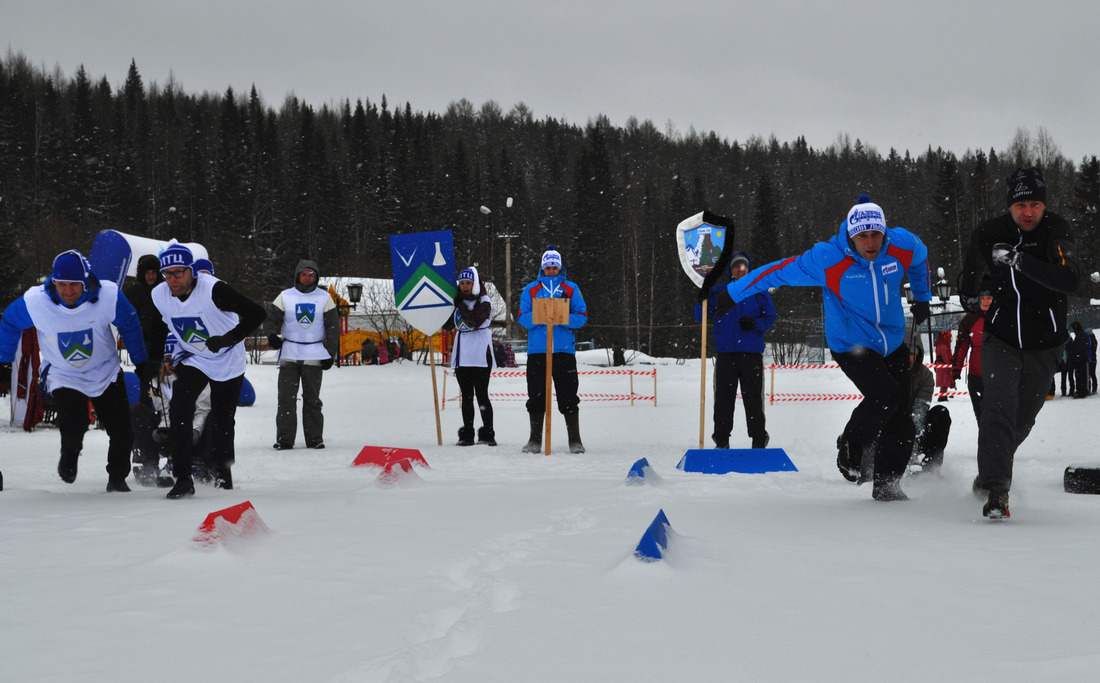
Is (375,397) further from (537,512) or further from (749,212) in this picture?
(749,212)

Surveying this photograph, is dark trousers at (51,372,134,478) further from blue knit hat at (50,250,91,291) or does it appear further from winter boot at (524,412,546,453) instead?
winter boot at (524,412,546,453)

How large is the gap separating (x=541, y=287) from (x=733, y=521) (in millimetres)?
4890

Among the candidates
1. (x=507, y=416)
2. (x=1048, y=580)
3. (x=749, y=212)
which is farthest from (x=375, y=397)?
(x=749, y=212)

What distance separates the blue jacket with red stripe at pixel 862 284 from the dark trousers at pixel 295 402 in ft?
17.9

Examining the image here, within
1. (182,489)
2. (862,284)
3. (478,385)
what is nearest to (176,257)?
(182,489)

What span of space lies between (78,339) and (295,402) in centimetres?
350

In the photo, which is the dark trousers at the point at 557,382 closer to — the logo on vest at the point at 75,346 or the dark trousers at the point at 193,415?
the dark trousers at the point at 193,415

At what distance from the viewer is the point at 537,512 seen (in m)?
4.36

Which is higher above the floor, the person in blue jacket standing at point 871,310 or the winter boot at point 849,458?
the person in blue jacket standing at point 871,310

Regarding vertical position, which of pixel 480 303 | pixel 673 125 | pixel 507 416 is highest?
pixel 673 125

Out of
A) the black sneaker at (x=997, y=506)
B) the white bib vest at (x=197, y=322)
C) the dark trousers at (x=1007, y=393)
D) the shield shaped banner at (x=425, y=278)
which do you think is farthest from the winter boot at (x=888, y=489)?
the shield shaped banner at (x=425, y=278)

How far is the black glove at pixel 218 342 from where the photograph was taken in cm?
546

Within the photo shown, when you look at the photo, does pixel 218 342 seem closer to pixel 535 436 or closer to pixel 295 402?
pixel 295 402

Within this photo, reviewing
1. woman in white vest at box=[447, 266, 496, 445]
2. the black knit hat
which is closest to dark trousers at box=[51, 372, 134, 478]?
woman in white vest at box=[447, 266, 496, 445]
